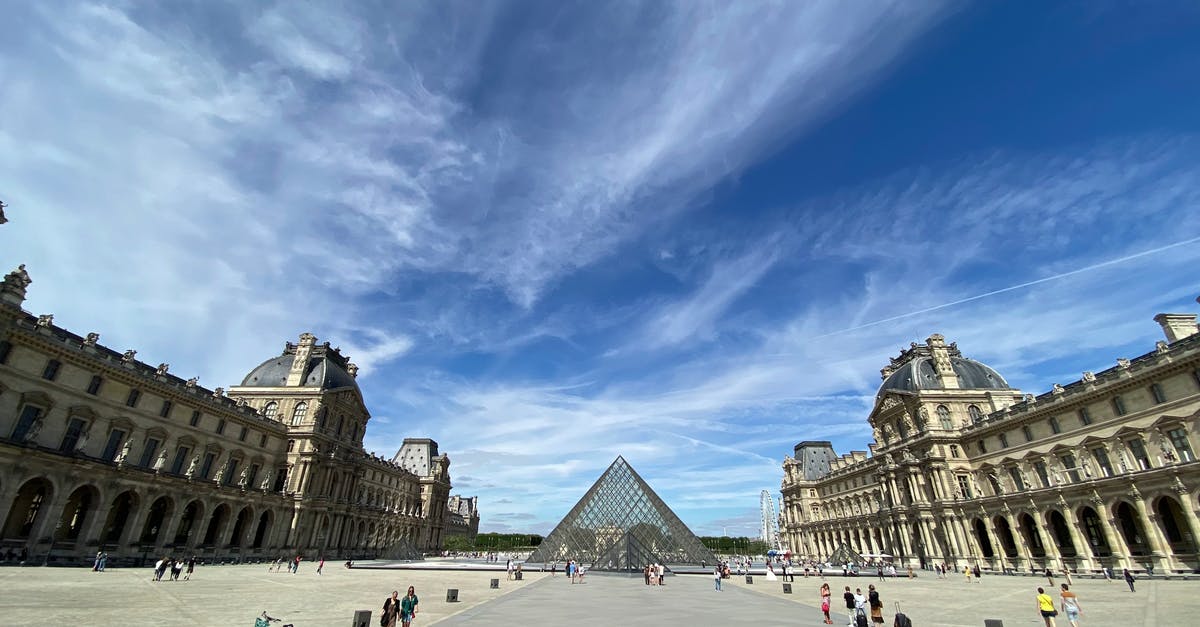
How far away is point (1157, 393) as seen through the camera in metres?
29.5

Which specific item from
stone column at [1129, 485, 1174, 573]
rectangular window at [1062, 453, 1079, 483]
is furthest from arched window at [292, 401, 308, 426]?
stone column at [1129, 485, 1174, 573]

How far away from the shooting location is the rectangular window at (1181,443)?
27.6 metres

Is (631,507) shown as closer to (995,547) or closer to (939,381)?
(995,547)

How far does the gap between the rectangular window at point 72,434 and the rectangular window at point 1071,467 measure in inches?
2391

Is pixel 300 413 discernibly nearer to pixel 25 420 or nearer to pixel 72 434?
pixel 72 434

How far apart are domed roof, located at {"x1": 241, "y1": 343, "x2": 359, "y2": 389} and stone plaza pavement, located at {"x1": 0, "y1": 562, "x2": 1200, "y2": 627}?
89.5 feet

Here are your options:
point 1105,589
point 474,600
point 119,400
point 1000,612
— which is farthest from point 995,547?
point 119,400

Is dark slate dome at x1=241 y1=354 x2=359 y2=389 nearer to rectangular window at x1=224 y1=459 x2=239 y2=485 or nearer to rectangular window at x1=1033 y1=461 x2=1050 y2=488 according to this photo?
rectangular window at x1=224 y1=459 x2=239 y2=485

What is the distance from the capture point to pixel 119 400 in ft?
102

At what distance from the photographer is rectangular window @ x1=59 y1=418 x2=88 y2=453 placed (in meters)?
27.8

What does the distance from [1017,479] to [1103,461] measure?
785 cm

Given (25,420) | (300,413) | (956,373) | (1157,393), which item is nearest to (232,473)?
(300,413)

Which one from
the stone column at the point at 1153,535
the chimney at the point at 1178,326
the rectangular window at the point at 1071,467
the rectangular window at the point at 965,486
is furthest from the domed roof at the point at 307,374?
the chimney at the point at 1178,326

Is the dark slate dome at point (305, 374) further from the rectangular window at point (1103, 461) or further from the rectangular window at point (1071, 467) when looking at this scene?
the rectangular window at point (1103, 461)
